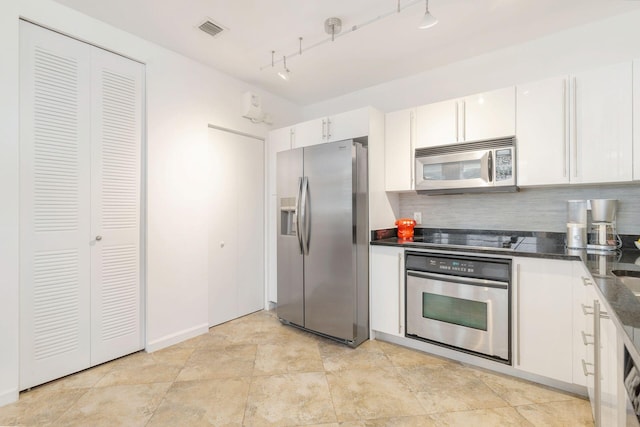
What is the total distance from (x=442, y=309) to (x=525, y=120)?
1606mm

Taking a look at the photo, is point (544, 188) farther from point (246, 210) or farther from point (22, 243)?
point (22, 243)

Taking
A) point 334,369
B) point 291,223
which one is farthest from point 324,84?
point 334,369

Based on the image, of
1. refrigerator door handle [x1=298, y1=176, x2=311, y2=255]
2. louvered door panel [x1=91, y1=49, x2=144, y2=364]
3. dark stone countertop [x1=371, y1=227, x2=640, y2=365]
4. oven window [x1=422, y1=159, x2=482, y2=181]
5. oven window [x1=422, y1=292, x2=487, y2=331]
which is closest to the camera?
dark stone countertop [x1=371, y1=227, x2=640, y2=365]

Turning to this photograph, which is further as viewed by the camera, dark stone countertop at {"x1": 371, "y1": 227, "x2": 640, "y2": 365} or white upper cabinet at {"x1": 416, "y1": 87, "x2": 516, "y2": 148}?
white upper cabinet at {"x1": 416, "y1": 87, "x2": 516, "y2": 148}

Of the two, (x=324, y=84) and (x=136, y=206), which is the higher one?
(x=324, y=84)

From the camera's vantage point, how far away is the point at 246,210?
3.46 metres

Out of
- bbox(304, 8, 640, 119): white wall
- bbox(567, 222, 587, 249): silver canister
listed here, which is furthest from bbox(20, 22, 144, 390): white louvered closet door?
bbox(567, 222, 587, 249): silver canister

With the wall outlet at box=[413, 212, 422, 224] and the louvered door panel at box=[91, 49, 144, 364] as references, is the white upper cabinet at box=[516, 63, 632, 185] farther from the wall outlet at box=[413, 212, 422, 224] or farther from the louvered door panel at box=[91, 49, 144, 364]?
the louvered door panel at box=[91, 49, 144, 364]

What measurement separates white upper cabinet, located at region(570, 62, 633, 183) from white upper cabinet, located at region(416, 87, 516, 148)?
40cm

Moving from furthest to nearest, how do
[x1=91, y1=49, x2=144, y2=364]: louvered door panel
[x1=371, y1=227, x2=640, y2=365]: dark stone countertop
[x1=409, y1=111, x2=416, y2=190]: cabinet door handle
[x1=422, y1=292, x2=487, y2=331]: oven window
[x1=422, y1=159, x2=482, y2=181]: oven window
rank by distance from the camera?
[x1=409, y1=111, x2=416, y2=190]: cabinet door handle → [x1=422, y1=159, x2=482, y2=181]: oven window → [x1=91, y1=49, x2=144, y2=364]: louvered door panel → [x1=422, y1=292, x2=487, y2=331]: oven window → [x1=371, y1=227, x2=640, y2=365]: dark stone countertop

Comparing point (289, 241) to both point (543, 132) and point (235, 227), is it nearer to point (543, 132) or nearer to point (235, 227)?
point (235, 227)

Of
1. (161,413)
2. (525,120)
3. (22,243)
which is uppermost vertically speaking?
(525,120)

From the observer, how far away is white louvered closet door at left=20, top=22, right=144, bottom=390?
1.98m

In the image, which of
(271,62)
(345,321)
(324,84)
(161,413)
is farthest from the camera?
(324,84)
